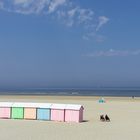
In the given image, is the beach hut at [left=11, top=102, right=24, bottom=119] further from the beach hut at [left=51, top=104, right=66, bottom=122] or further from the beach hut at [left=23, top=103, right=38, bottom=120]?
the beach hut at [left=51, top=104, right=66, bottom=122]

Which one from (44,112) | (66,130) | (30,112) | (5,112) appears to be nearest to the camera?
(66,130)

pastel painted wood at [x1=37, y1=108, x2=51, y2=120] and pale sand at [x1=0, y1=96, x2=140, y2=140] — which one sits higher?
pastel painted wood at [x1=37, y1=108, x2=51, y2=120]

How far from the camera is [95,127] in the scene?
23.4m

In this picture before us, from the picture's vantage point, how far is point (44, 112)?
1065 inches

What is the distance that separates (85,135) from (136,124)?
631 cm

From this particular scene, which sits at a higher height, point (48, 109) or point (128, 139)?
point (48, 109)

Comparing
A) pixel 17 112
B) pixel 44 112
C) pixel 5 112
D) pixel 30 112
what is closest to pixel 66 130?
pixel 44 112

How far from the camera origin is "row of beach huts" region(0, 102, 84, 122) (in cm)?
2641

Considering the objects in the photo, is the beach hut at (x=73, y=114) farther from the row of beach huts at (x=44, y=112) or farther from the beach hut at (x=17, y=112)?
the beach hut at (x=17, y=112)

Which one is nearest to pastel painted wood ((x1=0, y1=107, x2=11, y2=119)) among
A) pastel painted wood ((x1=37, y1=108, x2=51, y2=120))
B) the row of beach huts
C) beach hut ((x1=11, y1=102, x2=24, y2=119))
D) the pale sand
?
the row of beach huts

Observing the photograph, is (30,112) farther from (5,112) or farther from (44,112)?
(5,112)

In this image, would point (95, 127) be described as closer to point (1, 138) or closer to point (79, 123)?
point (79, 123)

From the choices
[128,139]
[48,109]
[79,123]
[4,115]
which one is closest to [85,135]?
[128,139]

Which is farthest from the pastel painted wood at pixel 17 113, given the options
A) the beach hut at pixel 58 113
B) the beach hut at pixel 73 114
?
the beach hut at pixel 73 114
